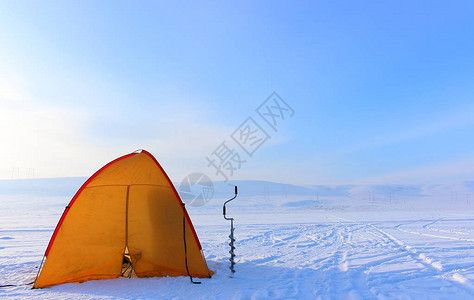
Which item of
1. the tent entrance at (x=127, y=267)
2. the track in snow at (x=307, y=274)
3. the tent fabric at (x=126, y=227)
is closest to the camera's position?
the track in snow at (x=307, y=274)

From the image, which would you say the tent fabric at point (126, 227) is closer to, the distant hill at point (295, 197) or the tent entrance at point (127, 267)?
the tent entrance at point (127, 267)

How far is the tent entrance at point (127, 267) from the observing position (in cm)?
695

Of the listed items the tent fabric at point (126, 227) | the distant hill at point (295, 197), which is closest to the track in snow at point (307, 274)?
the tent fabric at point (126, 227)

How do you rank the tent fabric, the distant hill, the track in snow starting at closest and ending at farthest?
1. the track in snow
2. the tent fabric
3. the distant hill

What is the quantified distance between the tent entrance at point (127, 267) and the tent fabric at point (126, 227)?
A: 170mm

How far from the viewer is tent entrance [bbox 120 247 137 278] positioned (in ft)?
22.8

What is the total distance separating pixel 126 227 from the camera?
7.07m

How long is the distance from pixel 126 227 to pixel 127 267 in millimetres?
941

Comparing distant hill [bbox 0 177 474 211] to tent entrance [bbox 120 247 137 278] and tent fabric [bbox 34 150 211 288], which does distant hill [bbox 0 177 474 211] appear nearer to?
tent entrance [bbox 120 247 137 278]

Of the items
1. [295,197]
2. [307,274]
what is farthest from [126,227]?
[295,197]

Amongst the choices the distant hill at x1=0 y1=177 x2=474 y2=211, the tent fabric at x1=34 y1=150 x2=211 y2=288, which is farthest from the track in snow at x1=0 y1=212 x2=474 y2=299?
the distant hill at x1=0 y1=177 x2=474 y2=211

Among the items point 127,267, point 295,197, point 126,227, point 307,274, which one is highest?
point 295,197

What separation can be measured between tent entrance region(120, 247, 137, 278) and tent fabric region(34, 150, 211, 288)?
0.56 ft

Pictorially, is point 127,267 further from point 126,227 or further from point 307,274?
point 307,274
